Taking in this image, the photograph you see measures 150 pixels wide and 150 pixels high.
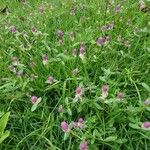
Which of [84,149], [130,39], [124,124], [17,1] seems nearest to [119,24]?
[130,39]

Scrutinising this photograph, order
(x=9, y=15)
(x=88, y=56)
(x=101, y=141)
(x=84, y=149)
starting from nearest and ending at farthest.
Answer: (x=84, y=149) → (x=101, y=141) → (x=88, y=56) → (x=9, y=15)

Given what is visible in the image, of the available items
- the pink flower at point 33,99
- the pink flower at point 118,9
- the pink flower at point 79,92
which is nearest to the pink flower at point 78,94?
the pink flower at point 79,92

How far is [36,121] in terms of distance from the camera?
244 centimetres

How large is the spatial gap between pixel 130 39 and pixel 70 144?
111cm

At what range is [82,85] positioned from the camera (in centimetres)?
234

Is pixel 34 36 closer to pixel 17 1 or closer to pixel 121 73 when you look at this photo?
pixel 121 73

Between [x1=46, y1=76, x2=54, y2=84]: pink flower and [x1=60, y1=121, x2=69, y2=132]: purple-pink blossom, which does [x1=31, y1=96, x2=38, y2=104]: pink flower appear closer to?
[x1=46, y1=76, x2=54, y2=84]: pink flower

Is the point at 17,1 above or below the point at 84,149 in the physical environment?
below

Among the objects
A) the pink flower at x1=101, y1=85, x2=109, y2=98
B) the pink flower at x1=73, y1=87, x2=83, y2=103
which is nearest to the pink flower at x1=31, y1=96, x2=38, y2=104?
the pink flower at x1=73, y1=87, x2=83, y2=103

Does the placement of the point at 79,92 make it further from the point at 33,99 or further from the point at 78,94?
the point at 33,99

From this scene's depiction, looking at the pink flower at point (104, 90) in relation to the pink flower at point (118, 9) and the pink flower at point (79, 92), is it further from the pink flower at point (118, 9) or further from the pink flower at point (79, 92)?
the pink flower at point (118, 9)

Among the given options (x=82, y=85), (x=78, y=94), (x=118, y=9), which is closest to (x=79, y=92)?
(x=78, y=94)

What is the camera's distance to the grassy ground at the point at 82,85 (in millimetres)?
2240

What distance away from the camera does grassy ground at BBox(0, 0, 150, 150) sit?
7.35ft
